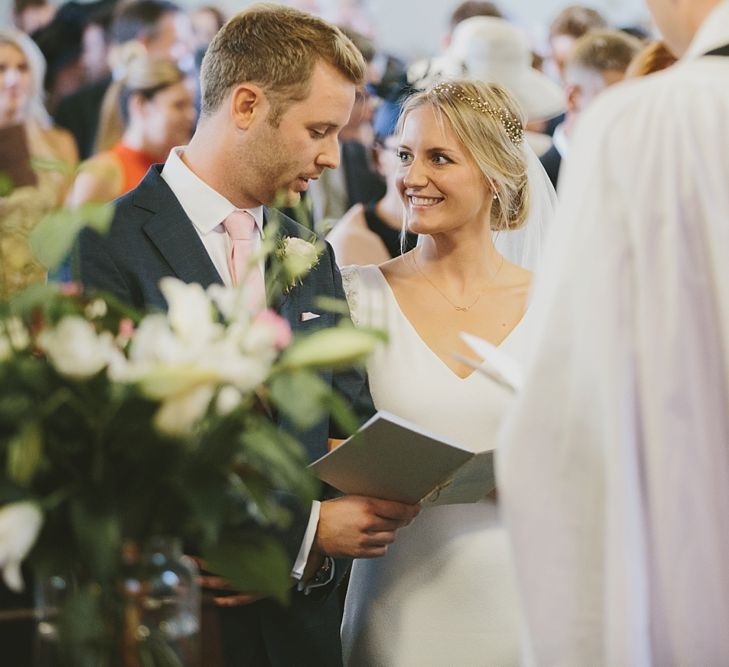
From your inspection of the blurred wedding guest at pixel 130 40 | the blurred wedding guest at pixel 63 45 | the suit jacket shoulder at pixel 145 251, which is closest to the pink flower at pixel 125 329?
the suit jacket shoulder at pixel 145 251

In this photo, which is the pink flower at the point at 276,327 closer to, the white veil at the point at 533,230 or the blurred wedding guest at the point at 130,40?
the white veil at the point at 533,230

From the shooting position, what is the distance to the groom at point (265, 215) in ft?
8.63

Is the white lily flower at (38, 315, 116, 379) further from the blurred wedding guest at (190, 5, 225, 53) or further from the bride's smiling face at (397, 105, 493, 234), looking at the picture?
the blurred wedding guest at (190, 5, 225, 53)

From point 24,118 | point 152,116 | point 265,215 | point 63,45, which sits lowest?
point 63,45

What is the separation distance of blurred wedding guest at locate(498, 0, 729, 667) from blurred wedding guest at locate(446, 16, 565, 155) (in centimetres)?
367

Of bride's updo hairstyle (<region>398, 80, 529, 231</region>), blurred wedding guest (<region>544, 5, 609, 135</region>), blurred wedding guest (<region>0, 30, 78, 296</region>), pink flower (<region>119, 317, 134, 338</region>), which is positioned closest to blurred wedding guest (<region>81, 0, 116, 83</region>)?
blurred wedding guest (<region>0, 30, 78, 296</region>)

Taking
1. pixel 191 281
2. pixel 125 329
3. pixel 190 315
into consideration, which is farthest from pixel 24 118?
pixel 190 315

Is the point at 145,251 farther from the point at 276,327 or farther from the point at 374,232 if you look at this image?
the point at 374,232

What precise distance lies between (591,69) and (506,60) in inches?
20.0

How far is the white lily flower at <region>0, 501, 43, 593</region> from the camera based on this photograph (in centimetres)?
144

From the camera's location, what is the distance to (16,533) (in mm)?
1438

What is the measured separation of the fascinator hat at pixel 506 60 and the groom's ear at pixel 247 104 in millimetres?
2643

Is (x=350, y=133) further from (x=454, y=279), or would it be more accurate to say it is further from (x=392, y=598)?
(x=392, y=598)

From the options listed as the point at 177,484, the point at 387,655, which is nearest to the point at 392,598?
the point at 387,655
